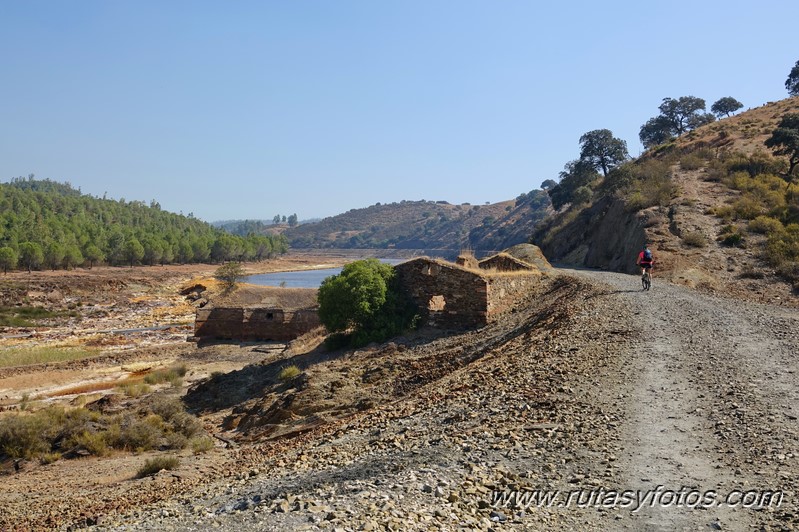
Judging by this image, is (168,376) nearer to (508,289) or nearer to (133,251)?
(508,289)

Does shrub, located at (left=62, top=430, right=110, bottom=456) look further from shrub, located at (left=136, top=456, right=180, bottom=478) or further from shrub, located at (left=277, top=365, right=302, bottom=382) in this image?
shrub, located at (left=277, top=365, right=302, bottom=382)

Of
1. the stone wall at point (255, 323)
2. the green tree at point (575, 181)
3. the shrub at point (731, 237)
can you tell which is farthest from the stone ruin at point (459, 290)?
the green tree at point (575, 181)

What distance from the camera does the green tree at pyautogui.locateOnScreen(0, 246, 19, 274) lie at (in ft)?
252

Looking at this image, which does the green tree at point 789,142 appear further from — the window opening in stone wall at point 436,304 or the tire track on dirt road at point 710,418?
the tire track on dirt road at point 710,418

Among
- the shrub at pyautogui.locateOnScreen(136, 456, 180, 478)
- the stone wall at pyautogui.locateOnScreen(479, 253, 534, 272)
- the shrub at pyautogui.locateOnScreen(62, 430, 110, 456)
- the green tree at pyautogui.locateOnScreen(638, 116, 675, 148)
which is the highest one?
the green tree at pyautogui.locateOnScreen(638, 116, 675, 148)

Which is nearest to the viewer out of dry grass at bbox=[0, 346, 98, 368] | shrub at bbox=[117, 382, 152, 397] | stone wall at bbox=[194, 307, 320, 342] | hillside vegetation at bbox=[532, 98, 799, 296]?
shrub at bbox=[117, 382, 152, 397]

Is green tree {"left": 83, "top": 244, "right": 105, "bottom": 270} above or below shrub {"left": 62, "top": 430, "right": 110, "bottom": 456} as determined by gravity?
above

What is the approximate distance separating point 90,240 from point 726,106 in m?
103

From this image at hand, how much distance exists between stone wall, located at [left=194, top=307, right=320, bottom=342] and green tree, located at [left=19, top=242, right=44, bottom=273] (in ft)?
194

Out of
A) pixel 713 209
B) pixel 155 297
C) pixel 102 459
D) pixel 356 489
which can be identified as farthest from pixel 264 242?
pixel 356 489

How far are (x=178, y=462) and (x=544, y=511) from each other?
32.4 ft

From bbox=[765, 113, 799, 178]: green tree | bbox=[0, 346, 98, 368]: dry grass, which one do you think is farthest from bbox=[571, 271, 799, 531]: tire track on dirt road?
bbox=[0, 346, 98, 368]: dry grass

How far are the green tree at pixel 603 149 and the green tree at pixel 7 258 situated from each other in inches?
2928

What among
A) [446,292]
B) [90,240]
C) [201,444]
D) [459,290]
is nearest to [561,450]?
[201,444]
